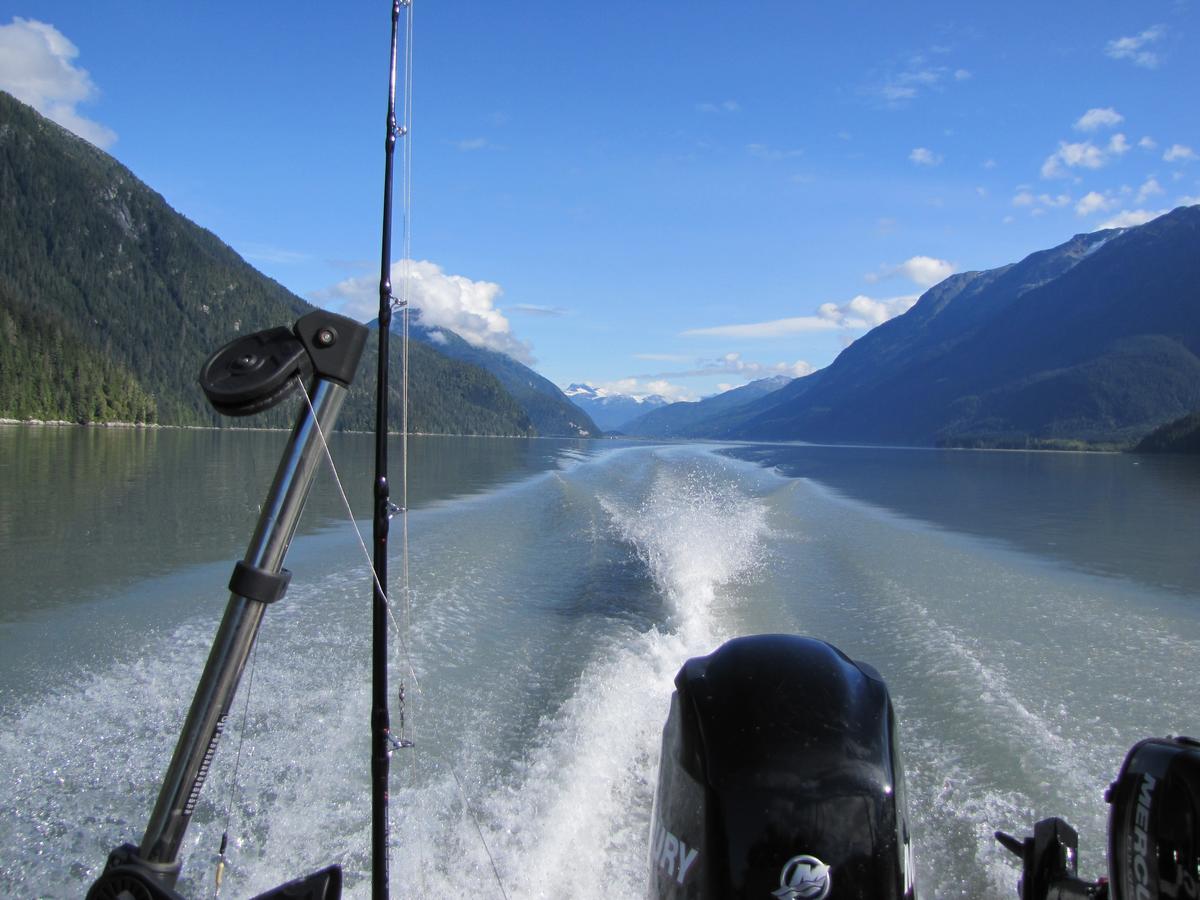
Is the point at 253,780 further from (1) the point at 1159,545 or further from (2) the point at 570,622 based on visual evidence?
(1) the point at 1159,545

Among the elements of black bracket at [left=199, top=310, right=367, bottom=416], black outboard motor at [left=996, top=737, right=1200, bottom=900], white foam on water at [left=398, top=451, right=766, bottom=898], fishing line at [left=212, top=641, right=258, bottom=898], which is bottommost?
white foam on water at [left=398, top=451, right=766, bottom=898]

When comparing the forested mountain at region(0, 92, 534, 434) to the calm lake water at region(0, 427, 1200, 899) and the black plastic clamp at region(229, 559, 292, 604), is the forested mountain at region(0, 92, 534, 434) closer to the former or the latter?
the calm lake water at region(0, 427, 1200, 899)

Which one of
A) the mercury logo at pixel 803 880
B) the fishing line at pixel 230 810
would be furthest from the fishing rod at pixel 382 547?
the mercury logo at pixel 803 880

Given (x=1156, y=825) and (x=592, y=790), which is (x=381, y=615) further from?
(x=592, y=790)

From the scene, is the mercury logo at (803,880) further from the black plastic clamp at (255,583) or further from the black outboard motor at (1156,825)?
the black plastic clamp at (255,583)

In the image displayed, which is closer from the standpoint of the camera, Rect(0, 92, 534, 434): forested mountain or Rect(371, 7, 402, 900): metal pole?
Rect(371, 7, 402, 900): metal pole

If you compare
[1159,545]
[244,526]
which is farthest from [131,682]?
[1159,545]

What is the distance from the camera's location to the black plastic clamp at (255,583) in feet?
5.05

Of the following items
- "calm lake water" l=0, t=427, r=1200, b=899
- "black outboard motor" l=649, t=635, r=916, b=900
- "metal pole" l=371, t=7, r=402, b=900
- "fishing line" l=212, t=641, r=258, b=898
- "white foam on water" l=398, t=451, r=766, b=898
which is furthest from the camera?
A: "calm lake water" l=0, t=427, r=1200, b=899

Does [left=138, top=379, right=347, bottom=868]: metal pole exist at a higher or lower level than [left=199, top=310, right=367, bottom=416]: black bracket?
lower

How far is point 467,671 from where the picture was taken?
22.2 feet

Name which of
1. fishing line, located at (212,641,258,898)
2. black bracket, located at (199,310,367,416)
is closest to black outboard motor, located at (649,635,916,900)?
fishing line, located at (212,641,258,898)

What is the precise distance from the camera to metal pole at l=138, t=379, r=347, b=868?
1.52 m

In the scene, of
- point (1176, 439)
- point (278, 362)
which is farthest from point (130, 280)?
point (278, 362)
